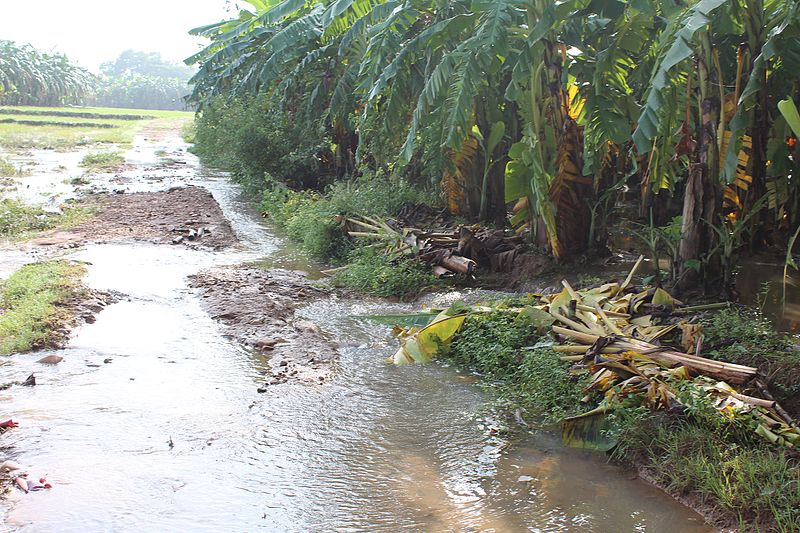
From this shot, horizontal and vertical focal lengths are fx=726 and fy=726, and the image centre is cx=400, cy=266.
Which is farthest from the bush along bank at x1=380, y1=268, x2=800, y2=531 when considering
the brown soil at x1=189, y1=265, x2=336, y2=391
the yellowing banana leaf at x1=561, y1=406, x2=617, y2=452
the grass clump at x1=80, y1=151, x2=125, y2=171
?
the grass clump at x1=80, y1=151, x2=125, y2=171

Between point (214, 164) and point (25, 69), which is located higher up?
point (25, 69)

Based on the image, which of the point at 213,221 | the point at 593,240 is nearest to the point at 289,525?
the point at 593,240

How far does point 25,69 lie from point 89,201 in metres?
56.9

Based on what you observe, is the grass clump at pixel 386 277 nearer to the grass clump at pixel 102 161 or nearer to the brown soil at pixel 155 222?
the brown soil at pixel 155 222

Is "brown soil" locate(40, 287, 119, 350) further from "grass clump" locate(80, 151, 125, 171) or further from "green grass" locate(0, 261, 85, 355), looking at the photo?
"grass clump" locate(80, 151, 125, 171)

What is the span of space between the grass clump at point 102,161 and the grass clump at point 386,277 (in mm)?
16382

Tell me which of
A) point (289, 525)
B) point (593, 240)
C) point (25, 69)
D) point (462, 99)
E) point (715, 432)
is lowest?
point (289, 525)

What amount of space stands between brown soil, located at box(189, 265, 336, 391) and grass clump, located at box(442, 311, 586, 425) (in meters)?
1.27

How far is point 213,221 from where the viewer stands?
1386 centimetres

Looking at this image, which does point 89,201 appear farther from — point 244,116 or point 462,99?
point 462,99

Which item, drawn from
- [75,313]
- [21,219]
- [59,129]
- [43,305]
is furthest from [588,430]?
[59,129]

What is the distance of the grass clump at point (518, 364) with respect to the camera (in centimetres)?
529

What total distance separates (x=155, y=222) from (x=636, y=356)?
1086cm

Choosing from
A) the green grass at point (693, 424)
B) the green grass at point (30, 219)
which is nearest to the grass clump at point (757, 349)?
the green grass at point (693, 424)
